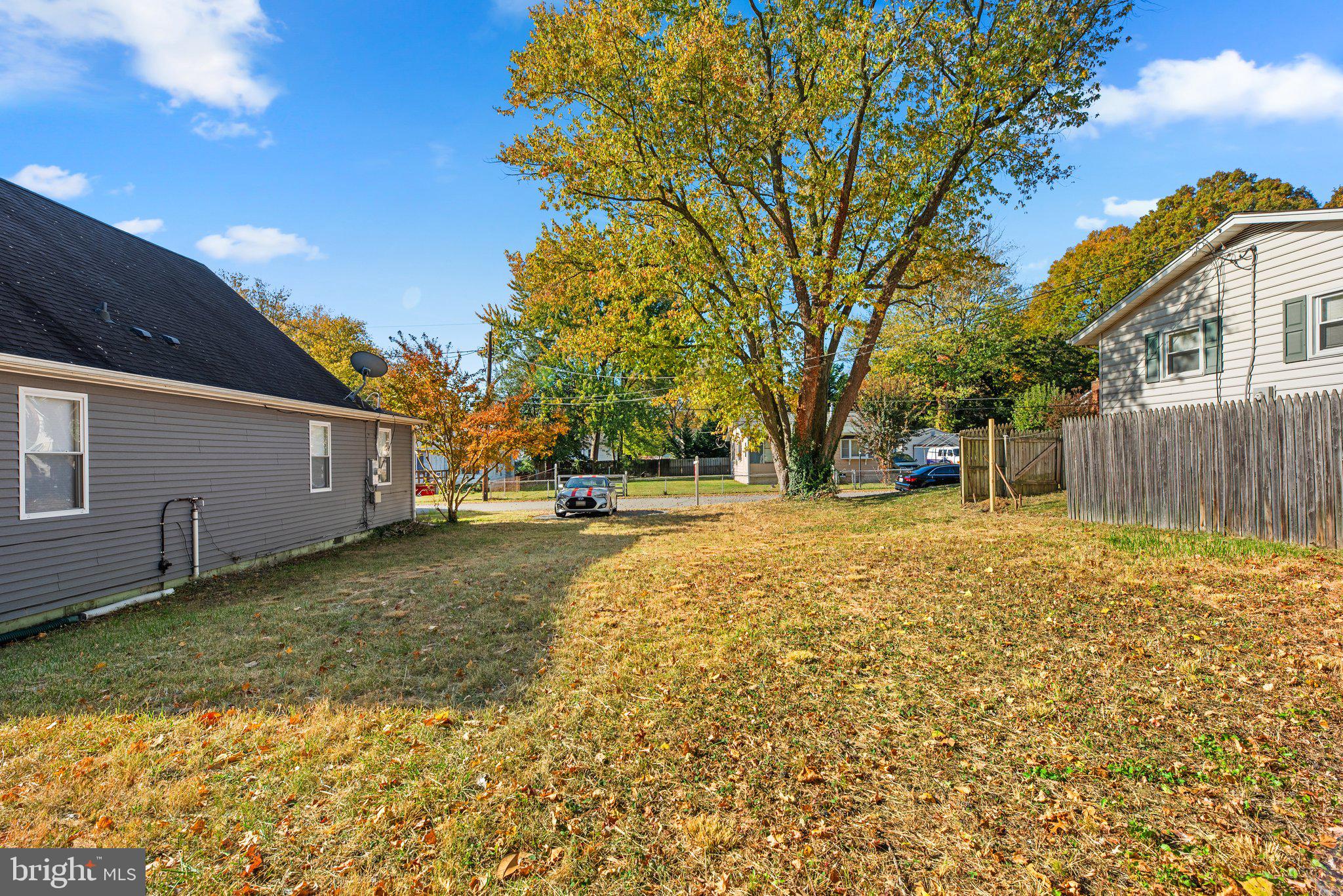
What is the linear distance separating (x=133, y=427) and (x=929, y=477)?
26549 mm

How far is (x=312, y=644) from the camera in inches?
232

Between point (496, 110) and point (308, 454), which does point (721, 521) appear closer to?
point (308, 454)

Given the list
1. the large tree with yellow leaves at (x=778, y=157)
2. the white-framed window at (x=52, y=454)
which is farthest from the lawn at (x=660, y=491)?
the white-framed window at (x=52, y=454)

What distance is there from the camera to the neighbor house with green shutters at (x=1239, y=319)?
10.6m

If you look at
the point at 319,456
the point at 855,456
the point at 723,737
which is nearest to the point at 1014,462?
the point at 723,737

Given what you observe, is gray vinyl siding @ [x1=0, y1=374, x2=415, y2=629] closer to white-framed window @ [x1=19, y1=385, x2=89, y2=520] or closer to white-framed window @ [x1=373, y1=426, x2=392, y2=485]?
white-framed window @ [x1=19, y1=385, x2=89, y2=520]

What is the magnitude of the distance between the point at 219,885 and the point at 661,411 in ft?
128

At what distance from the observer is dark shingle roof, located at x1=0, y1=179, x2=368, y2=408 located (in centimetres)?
737

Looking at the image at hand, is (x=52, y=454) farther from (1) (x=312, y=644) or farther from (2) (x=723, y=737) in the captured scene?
(2) (x=723, y=737)

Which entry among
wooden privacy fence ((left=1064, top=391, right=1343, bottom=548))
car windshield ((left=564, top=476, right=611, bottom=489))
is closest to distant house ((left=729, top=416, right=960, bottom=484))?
car windshield ((left=564, top=476, right=611, bottom=489))

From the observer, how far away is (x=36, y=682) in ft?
16.1

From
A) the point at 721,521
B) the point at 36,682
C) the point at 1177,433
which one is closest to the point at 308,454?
the point at 36,682

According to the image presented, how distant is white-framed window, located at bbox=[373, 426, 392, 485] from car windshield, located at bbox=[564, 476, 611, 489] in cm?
563

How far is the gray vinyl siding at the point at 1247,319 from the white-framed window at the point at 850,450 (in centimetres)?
2419
